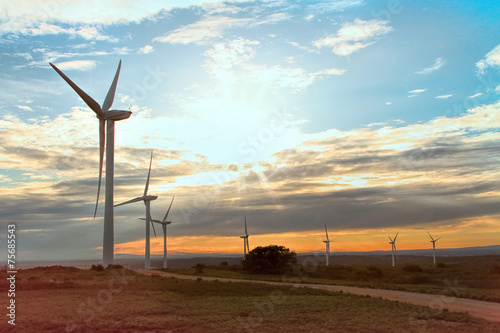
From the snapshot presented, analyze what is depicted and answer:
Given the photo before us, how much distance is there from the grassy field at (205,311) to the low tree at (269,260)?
42.1m

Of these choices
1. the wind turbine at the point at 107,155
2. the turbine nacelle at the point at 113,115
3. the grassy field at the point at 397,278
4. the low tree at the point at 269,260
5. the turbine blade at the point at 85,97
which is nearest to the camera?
the grassy field at the point at 397,278

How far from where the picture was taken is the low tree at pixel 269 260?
3130 inches

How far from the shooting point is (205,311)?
2591 centimetres

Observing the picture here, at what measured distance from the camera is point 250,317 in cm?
2427

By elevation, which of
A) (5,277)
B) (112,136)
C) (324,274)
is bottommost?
(324,274)

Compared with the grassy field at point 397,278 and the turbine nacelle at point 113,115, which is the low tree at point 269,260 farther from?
the turbine nacelle at point 113,115

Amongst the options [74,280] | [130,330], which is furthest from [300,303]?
Answer: [74,280]

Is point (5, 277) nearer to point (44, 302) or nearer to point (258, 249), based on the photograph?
point (44, 302)

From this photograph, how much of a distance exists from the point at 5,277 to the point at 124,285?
424 inches

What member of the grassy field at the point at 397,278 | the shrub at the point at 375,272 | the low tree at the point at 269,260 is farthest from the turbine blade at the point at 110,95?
the shrub at the point at 375,272

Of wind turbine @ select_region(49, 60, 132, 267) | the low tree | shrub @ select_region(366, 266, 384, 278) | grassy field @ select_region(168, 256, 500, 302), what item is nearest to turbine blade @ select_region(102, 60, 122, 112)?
wind turbine @ select_region(49, 60, 132, 267)

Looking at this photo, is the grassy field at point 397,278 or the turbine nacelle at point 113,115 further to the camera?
the turbine nacelle at point 113,115

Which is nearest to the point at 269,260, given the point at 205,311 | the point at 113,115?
the point at 113,115

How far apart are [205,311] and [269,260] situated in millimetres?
56458
